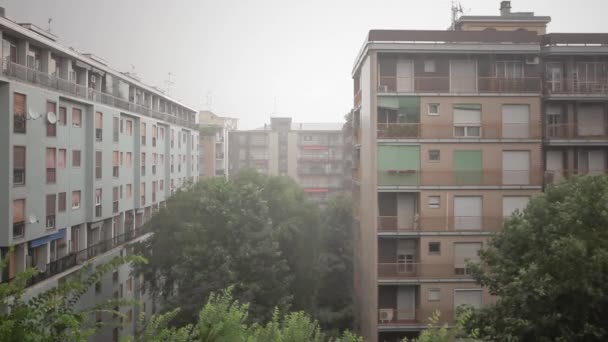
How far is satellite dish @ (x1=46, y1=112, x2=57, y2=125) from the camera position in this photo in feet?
82.1

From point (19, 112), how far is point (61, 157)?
17.2 feet

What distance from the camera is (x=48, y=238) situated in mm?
25781

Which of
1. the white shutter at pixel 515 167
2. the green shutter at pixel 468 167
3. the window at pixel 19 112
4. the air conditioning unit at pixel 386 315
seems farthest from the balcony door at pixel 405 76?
the window at pixel 19 112

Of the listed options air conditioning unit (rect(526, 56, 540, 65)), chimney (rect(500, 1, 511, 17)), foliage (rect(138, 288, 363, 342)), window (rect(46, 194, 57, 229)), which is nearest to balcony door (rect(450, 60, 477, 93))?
air conditioning unit (rect(526, 56, 540, 65))

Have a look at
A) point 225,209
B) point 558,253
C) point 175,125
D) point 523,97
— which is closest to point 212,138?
point 175,125

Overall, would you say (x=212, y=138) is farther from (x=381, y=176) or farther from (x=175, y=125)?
(x=381, y=176)

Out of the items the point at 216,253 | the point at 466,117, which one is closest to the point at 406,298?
the point at 466,117

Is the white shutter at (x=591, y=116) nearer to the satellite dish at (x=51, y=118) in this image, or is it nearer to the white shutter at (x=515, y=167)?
the white shutter at (x=515, y=167)

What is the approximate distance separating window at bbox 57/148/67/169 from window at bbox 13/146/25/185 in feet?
12.6

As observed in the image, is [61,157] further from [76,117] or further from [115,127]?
[115,127]

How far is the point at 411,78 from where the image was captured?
2553cm

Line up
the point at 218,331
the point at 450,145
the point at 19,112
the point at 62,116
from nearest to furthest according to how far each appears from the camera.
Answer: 1. the point at 218,331
2. the point at 19,112
3. the point at 450,145
4. the point at 62,116

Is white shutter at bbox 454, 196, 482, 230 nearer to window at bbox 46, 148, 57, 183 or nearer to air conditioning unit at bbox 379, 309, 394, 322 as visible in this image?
air conditioning unit at bbox 379, 309, 394, 322

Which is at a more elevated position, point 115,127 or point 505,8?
point 505,8
